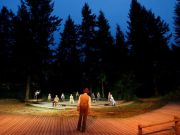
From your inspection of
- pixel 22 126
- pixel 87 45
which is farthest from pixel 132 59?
pixel 22 126

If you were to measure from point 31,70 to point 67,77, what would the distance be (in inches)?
530

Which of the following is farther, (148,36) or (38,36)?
(148,36)

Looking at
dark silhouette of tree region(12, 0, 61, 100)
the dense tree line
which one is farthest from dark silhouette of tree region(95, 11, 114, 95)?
dark silhouette of tree region(12, 0, 61, 100)

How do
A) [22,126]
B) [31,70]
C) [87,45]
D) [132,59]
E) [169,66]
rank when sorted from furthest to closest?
[87,45], [132,59], [169,66], [31,70], [22,126]

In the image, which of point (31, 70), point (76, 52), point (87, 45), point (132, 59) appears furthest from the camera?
point (76, 52)

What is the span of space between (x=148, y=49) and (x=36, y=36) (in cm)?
1787

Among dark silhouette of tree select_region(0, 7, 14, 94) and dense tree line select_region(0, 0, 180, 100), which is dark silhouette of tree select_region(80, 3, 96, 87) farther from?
dark silhouette of tree select_region(0, 7, 14, 94)

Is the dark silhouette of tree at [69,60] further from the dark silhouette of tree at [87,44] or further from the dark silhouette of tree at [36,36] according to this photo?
the dark silhouette of tree at [36,36]

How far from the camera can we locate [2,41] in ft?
127

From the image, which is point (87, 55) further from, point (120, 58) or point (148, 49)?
point (148, 49)

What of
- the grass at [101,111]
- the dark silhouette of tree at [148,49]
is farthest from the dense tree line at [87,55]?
the grass at [101,111]

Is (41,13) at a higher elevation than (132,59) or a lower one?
higher

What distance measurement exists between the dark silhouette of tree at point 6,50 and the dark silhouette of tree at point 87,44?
1337cm

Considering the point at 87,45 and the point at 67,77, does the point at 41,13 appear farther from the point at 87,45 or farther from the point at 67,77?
the point at 67,77
